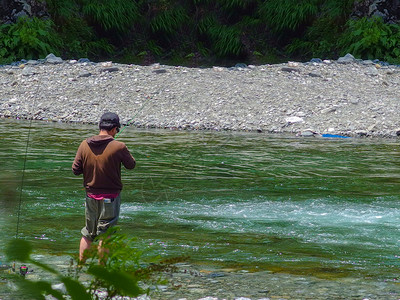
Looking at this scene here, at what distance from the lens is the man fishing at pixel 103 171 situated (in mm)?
5137

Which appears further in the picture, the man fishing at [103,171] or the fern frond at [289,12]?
the fern frond at [289,12]

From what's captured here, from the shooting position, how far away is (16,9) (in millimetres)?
25797

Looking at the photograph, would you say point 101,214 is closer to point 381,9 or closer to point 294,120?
point 294,120

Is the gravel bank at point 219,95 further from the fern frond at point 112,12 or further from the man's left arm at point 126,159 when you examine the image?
the man's left arm at point 126,159

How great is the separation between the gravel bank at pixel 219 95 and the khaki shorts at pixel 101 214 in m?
11.3

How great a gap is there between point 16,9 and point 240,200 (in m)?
19.2

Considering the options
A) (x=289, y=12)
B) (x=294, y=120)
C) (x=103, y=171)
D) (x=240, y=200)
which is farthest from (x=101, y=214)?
(x=289, y=12)

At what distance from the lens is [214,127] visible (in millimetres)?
17109

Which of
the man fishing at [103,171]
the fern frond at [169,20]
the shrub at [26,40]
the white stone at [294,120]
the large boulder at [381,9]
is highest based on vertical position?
the large boulder at [381,9]

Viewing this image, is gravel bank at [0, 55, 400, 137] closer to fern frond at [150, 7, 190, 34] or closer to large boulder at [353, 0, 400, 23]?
large boulder at [353, 0, 400, 23]

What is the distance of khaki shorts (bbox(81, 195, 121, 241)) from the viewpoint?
16.9 feet

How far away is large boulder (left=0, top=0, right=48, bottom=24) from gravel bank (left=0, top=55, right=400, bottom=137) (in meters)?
4.07

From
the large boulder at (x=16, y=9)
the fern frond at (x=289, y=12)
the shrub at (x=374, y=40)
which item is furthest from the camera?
the fern frond at (x=289, y=12)

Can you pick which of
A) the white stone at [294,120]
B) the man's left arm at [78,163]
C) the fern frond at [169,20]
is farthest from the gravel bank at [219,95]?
the man's left arm at [78,163]
